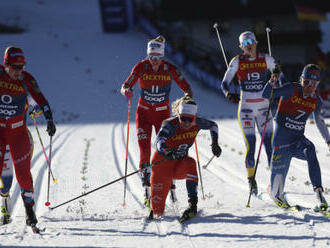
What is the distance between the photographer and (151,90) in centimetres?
745

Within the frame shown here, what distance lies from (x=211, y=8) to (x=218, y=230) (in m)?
27.5

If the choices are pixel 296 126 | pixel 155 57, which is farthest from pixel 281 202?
pixel 155 57

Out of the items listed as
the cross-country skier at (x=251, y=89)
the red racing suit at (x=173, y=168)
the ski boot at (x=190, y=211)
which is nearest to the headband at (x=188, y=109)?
the red racing suit at (x=173, y=168)

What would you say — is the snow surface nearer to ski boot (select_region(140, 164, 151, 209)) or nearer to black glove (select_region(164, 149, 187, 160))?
ski boot (select_region(140, 164, 151, 209))

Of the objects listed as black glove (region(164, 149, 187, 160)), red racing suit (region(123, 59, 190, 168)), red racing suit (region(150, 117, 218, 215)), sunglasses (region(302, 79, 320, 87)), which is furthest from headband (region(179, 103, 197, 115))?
sunglasses (region(302, 79, 320, 87))

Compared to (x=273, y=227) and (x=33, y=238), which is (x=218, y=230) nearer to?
(x=273, y=227)

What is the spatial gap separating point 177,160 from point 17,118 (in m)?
2.21

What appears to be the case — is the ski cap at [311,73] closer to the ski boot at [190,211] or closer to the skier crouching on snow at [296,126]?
the skier crouching on snow at [296,126]

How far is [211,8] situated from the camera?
3167cm

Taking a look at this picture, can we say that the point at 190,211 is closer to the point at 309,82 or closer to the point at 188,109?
the point at 188,109

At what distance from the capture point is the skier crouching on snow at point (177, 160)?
20.6ft

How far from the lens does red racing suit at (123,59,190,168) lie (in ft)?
24.3

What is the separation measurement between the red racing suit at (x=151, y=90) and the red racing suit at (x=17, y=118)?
165 centimetres

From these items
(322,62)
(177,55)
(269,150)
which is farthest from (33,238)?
(322,62)
